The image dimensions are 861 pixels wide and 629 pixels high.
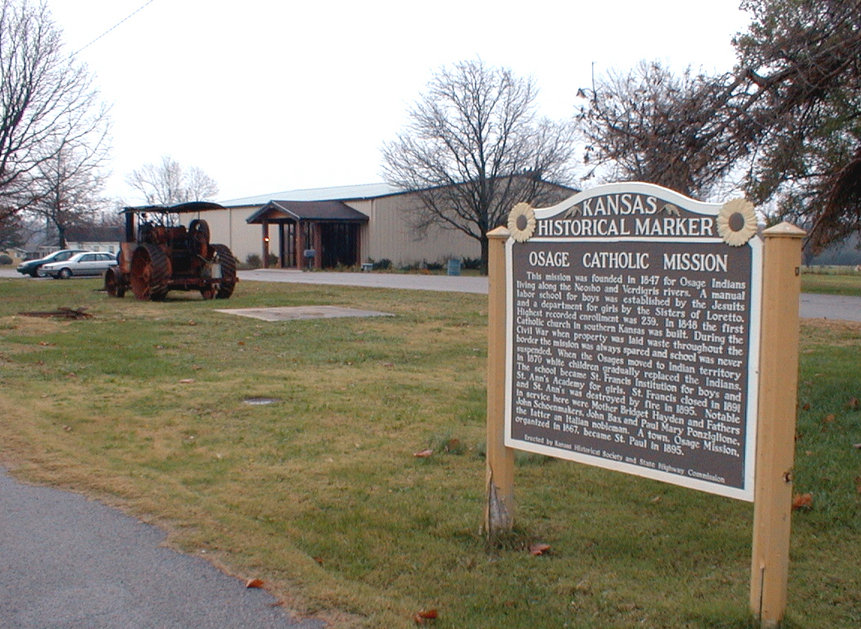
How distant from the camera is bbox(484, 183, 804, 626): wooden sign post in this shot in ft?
12.3

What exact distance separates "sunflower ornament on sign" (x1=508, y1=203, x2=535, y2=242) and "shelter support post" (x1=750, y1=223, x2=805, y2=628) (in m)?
1.37

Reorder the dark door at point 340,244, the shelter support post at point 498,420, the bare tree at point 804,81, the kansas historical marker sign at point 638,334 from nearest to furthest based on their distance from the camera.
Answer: the kansas historical marker sign at point 638,334
the shelter support post at point 498,420
the bare tree at point 804,81
the dark door at point 340,244

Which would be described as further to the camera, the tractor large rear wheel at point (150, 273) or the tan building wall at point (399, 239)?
the tan building wall at point (399, 239)

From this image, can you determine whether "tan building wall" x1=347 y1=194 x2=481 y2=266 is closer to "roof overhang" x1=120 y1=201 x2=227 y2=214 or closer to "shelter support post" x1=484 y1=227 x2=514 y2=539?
"roof overhang" x1=120 y1=201 x2=227 y2=214

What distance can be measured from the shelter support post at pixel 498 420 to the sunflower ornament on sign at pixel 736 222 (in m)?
1.36

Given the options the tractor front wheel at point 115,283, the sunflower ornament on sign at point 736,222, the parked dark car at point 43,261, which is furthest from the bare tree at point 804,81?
the parked dark car at point 43,261

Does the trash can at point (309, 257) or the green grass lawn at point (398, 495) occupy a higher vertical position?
the trash can at point (309, 257)

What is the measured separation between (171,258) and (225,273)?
1.71 metres

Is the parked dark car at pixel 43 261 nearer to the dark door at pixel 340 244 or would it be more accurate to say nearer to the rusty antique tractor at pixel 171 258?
the dark door at pixel 340 244

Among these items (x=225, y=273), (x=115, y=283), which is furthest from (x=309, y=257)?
(x=225, y=273)

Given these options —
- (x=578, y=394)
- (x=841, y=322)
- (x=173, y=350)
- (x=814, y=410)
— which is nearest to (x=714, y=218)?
(x=578, y=394)

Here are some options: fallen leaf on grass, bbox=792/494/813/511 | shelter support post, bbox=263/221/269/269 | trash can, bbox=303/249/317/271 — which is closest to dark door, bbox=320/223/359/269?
trash can, bbox=303/249/317/271

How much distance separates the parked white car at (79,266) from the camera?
45406 mm

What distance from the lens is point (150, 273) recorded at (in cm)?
2255
